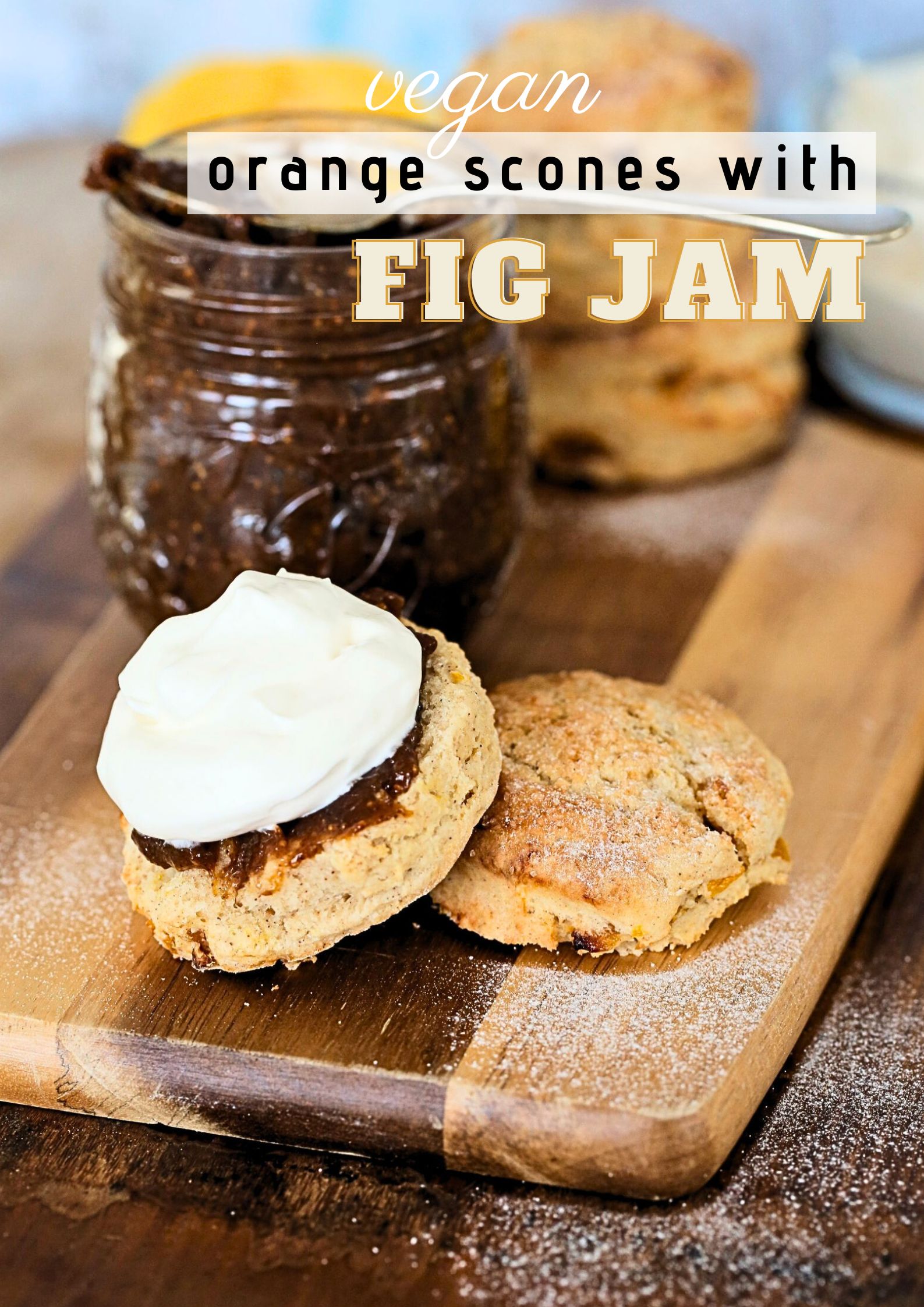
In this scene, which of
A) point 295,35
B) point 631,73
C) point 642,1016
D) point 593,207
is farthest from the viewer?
point 295,35

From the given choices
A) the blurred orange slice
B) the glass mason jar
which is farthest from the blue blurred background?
the glass mason jar

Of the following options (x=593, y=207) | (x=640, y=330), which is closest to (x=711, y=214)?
(x=593, y=207)

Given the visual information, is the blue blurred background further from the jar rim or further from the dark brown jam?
the dark brown jam

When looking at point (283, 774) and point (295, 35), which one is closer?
point (283, 774)

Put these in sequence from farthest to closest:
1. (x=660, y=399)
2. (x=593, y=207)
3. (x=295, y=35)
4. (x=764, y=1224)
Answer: (x=295, y=35) → (x=660, y=399) → (x=593, y=207) → (x=764, y=1224)

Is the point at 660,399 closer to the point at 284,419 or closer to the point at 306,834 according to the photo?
the point at 284,419

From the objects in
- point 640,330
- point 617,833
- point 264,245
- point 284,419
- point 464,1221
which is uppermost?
point 264,245
